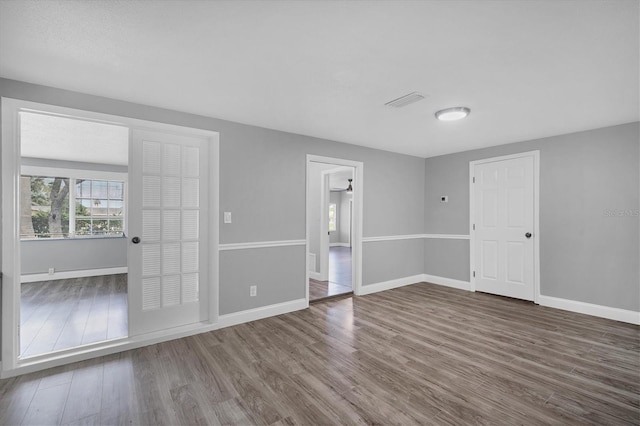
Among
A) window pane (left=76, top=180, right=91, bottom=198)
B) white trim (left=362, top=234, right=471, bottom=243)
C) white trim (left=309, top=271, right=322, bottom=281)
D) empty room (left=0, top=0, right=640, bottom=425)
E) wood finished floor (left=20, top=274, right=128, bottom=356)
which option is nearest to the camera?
empty room (left=0, top=0, right=640, bottom=425)

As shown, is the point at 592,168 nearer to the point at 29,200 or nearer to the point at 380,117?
the point at 380,117

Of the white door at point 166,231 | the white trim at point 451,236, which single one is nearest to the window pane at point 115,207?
the white door at point 166,231

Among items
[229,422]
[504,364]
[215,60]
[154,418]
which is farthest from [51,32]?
[504,364]

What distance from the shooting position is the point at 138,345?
2.87 m

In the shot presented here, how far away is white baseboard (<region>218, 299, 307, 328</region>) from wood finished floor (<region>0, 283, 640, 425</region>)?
11cm

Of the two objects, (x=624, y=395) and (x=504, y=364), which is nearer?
(x=624, y=395)

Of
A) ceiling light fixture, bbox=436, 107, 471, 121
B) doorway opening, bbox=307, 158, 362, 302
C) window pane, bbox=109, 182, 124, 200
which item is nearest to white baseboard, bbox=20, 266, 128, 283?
window pane, bbox=109, 182, 124, 200

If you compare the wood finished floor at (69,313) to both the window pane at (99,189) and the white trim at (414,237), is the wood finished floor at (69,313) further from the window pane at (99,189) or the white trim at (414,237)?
the white trim at (414,237)

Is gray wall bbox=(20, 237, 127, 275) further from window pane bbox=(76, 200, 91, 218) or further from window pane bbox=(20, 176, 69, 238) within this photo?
window pane bbox=(76, 200, 91, 218)

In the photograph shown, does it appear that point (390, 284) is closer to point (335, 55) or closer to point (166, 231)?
A: point (166, 231)

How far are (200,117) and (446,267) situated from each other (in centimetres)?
471

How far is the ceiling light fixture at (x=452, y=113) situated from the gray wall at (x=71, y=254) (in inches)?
265

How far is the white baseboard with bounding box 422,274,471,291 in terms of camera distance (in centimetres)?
505

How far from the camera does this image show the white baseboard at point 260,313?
11.2 ft
